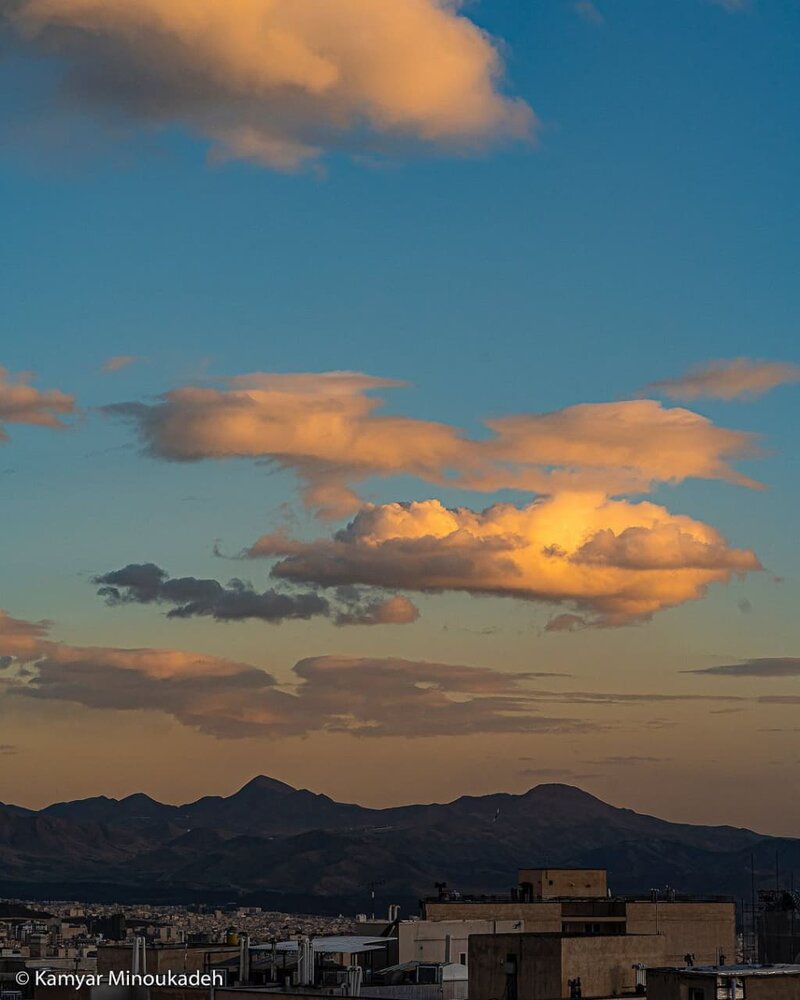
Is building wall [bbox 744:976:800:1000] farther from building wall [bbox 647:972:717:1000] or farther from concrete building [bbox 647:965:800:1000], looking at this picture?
building wall [bbox 647:972:717:1000]

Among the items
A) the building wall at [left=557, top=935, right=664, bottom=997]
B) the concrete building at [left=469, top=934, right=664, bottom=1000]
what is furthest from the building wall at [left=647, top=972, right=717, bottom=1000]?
the building wall at [left=557, top=935, right=664, bottom=997]

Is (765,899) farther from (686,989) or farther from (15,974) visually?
(686,989)

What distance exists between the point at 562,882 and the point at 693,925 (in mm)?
36093

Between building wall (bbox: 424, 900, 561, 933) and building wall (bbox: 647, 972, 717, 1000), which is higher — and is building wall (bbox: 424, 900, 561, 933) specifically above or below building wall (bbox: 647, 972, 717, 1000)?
above

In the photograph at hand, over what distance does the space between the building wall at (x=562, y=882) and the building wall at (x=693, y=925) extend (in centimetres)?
2799

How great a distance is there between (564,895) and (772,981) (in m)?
118

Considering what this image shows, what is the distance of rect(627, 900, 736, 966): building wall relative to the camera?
148500 millimetres

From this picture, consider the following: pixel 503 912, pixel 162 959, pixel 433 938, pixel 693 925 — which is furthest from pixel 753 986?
pixel 503 912

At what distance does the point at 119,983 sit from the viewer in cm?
8981

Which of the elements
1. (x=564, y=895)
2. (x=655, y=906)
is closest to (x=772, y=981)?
(x=655, y=906)

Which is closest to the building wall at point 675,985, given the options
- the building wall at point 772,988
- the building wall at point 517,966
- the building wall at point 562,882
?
the building wall at point 772,988

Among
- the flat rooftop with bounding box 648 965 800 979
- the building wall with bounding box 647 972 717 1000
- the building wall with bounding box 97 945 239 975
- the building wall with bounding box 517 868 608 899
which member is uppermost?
the building wall with bounding box 517 868 608 899

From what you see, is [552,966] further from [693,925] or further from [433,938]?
[693,925]

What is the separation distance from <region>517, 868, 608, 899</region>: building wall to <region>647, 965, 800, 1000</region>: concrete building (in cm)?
11288
